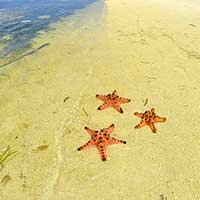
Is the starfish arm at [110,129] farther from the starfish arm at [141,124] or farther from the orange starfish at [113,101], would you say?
the orange starfish at [113,101]

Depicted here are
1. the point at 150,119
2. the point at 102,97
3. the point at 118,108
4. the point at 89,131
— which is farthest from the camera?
the point at 102,97

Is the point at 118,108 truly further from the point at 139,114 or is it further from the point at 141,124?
the point at 141,124

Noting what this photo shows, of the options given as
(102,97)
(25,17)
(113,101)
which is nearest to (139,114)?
(113,101)

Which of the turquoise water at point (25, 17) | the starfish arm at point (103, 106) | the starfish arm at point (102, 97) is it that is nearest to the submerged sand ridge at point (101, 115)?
the starfish arm at point (103, 106)

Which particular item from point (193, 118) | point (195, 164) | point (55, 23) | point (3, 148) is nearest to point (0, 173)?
point (3, 148)

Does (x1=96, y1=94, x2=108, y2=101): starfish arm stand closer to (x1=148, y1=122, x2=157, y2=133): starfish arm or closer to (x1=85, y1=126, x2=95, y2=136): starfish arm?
(x1=85, y1=126, x2=95, y2=136): starfish arm

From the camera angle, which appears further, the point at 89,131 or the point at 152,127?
the point at 152,127

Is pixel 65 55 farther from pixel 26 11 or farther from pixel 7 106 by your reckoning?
pixel 26 11
